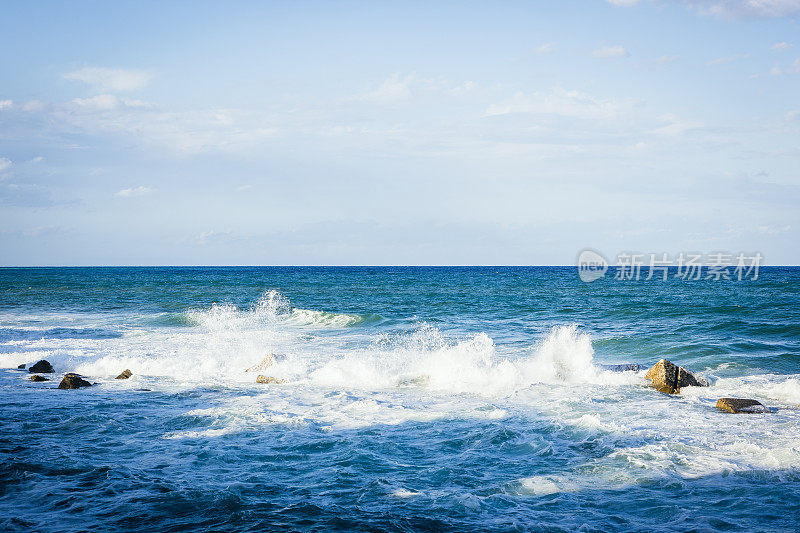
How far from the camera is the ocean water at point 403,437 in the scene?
638 cm

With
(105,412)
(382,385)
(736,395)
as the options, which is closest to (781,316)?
(736,395)

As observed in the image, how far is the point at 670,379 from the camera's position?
41.3 ft

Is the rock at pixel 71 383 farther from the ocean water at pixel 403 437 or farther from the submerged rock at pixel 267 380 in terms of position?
the submerged rock at pixel 267 380

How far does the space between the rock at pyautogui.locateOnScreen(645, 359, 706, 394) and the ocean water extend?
0.25 meters

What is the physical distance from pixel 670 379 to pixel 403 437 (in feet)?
22.1

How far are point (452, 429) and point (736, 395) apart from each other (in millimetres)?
6509

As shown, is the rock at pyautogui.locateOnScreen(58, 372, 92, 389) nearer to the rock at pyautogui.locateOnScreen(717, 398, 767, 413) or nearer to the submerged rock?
the submerged rock

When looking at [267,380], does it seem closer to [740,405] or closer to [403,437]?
[403,437]

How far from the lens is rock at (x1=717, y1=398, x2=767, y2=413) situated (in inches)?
418

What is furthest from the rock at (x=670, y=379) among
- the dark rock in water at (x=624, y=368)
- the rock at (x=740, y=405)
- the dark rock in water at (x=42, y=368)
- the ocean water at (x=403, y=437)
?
the dark rock in water at (x=42, y=368)

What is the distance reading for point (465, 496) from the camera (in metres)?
6.86

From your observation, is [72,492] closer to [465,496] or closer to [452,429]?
[465,496]

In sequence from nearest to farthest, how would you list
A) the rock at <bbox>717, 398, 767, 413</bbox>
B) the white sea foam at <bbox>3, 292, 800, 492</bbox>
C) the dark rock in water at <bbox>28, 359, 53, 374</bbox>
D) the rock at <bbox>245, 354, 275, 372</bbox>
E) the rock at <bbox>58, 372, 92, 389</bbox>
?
the white sea foam at <bbox>3, 292, 800, 492</bbox> < the rock at <bbox>717, 398, 767, 413</bbox> < the rock at <bbox>58, 372, 92, 389</bbox> < the rock at <bbox>245, 354, 275, 372</bbox> < the dark rock in water at <bbox>28, 359, 53, 374</bbox>

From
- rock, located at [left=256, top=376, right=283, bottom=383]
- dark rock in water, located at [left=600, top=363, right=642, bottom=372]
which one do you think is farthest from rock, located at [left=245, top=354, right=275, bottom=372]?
dark rock in water, located at [left=600, top=363, right=642, bottom=372]
